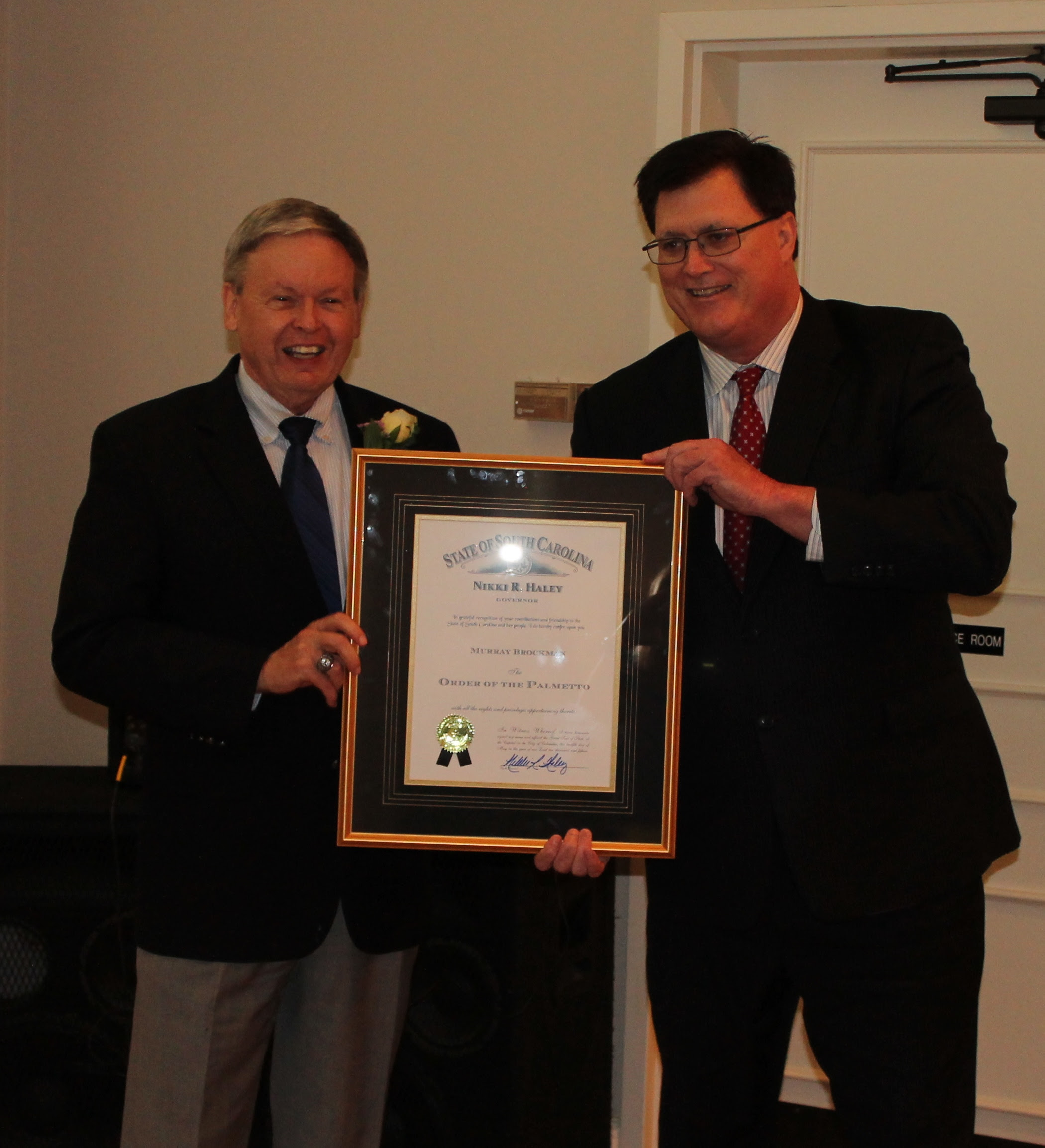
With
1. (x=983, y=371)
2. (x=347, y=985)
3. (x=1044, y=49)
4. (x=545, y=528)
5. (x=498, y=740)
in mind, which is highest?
(x=1044, y=49)

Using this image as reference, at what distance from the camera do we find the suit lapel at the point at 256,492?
197 centimetres

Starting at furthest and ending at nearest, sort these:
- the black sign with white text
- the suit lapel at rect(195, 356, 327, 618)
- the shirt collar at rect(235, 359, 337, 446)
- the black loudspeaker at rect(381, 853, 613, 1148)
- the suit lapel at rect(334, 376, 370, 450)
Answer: the black sign with white text, the black loudspeaker at rect(381, 853, 613, 1148), the suit lapel at rect(334, 376, 370, 450), the shirt collar at rect(235, 359, 337, 446), the suit lapel at rect(195, 356, 327, 618)

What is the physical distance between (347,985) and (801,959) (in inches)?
31.9

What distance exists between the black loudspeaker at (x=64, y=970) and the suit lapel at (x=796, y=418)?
62.3 inches

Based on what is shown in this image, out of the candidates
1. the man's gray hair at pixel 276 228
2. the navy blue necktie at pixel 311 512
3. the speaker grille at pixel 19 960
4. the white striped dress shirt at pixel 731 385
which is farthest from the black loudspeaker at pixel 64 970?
the white striped dress shirt at pixel 731 385

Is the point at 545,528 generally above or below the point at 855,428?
below

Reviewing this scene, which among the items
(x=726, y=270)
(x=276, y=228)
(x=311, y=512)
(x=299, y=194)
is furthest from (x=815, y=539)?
(x=299, y=194)

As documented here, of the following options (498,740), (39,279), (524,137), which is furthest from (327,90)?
(498,740)

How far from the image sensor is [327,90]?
305 centimetres

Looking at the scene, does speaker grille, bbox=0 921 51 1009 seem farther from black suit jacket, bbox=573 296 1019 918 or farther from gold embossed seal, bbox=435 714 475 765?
black suit jacket, bbox=573 296 1019 918

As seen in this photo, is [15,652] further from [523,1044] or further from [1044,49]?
[1044,49]

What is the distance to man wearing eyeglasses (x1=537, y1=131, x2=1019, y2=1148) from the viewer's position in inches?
73.5
